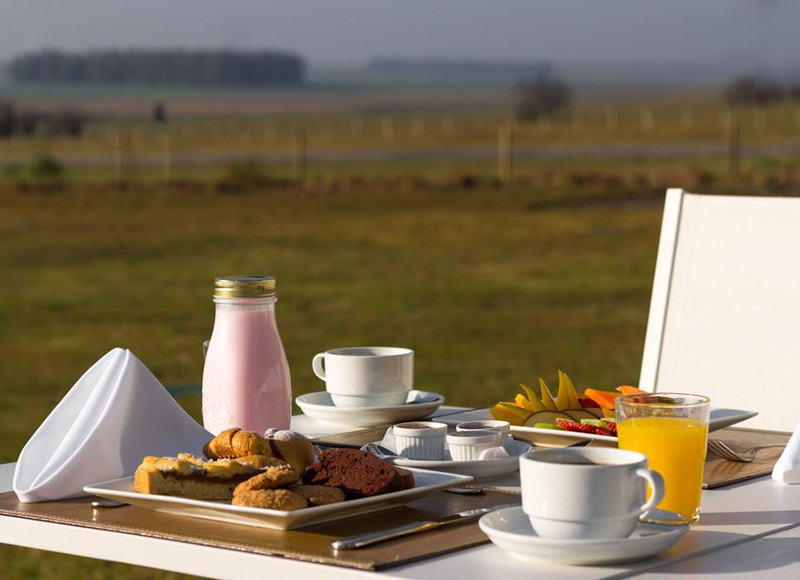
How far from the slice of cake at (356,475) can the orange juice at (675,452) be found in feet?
0.86

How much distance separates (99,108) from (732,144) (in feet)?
119

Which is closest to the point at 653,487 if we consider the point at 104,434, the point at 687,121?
the point at 104,434

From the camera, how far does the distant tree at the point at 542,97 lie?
191ft

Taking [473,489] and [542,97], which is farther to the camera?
[542,97]

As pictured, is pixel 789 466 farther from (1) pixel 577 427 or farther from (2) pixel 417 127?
(2) pixel 417 127

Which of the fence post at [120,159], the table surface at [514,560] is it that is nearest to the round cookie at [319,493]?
the table surface at [514,560]

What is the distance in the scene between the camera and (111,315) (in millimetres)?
12492

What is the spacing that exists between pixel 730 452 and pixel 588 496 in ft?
2.11

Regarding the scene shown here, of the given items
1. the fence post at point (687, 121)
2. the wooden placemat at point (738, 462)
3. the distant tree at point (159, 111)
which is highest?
the fence post at point (687, 121)

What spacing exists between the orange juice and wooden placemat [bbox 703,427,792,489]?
17 cm

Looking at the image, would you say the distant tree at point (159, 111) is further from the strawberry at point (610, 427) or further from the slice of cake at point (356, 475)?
the slice of cake at point (356, 475)

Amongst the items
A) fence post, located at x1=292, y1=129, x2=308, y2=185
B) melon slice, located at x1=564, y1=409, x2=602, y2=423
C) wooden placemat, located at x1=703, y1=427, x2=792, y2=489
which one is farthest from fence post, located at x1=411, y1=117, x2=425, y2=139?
melon slice, located at x1=564, y1=409, x2=602, y2=423

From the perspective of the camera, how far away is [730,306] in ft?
9.16

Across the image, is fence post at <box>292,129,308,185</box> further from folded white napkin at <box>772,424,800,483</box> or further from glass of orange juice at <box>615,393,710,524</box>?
glass of orange juice at <box>615,393,710,524</box>
